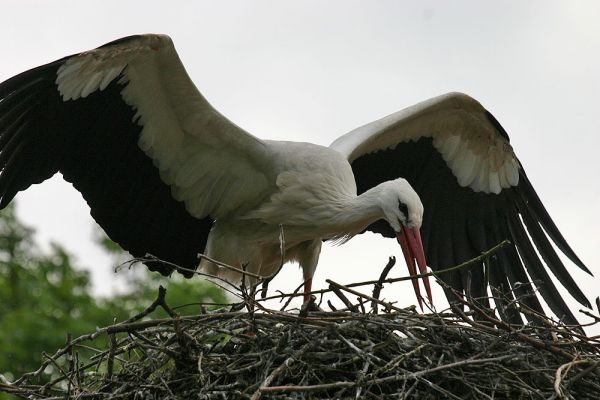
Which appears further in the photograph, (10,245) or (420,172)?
(10,245)

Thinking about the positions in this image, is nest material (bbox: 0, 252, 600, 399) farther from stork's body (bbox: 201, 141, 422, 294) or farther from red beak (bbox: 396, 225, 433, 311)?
stork's body (bbox: 201, 141, 422, 294)

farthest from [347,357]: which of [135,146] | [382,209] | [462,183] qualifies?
[462,183]

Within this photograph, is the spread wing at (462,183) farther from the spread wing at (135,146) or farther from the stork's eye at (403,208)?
the stork's eye at (403,208)

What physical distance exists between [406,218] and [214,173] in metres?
1.39

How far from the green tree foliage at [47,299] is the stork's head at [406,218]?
6.70m

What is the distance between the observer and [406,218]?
6.48 meters

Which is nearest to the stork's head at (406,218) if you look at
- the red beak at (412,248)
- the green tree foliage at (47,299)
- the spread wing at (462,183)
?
the red beak at (412,248)

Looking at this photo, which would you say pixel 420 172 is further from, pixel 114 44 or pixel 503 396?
pixel 503 396

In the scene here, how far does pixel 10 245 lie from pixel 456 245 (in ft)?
31.6

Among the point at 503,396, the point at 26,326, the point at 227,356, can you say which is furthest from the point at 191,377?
the point at 26,326

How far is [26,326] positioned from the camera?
524 inches

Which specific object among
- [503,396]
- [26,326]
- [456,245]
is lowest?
[503,396]

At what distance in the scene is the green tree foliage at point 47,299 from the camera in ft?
42.9

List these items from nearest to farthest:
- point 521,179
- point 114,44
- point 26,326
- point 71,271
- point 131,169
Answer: point 114,44 < point 131,169 < point 521,179 < point 26,326 < point 71,271
